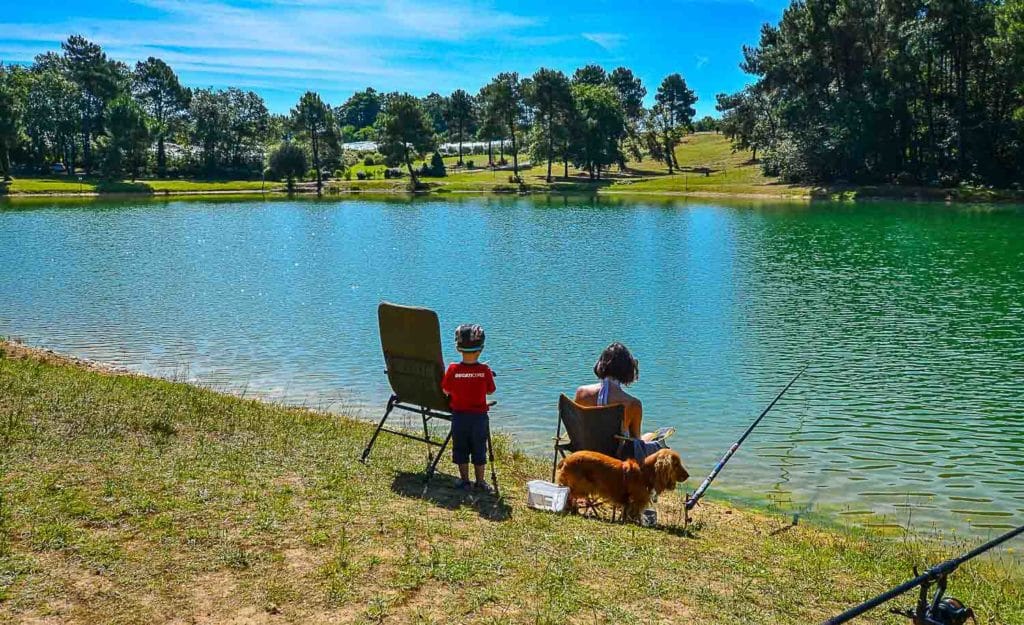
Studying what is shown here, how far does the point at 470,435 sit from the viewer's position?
7.61 metres

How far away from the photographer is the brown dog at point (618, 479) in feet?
23.2

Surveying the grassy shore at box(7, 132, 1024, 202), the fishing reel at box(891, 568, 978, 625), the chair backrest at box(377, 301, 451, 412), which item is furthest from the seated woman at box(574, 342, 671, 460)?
the grassy shore at box(7, 132, 1024, 202)

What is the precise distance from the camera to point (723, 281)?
29.6 metres

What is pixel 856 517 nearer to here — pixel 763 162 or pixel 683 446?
pixel 683 446

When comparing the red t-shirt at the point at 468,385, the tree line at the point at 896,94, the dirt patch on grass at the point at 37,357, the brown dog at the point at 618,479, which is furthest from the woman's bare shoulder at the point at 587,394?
the tree line at the point at 896,94

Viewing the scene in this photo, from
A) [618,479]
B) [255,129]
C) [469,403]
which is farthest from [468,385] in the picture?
[255,129]

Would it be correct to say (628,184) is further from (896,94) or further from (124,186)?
(124,186)

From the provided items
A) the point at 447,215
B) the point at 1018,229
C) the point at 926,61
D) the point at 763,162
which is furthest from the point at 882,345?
the point at 763,162

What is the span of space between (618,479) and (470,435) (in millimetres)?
1479

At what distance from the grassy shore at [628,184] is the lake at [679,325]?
2230 centimetres

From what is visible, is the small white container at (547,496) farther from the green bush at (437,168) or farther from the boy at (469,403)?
the green bush at (437,168)

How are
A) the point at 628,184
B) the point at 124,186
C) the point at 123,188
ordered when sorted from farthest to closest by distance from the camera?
the point at 628,184 < the point at 124,186 < the point at 123,188

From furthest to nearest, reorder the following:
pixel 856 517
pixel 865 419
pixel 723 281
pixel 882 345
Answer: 1. pixel 723 281
2. pixel 882 345
3. pixel 865 419
4. pixel 856 517

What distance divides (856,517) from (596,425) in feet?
12.6
